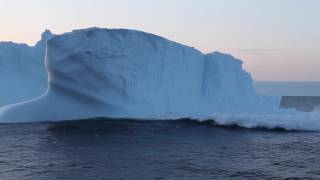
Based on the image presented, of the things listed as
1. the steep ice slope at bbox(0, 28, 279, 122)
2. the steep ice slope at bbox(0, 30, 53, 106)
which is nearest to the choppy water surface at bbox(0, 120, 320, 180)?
the steep ice slope at bbox(0, 28, 279, 122)

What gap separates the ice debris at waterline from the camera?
24375 millimetres

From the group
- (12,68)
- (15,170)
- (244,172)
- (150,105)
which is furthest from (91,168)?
(12,68)

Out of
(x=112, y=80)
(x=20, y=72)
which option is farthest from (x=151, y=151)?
(x=20, y=72)

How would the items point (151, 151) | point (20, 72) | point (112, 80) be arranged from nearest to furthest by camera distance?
point (151, 151) < point (112, 80) < point (20, 72)

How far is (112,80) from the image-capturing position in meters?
24.5

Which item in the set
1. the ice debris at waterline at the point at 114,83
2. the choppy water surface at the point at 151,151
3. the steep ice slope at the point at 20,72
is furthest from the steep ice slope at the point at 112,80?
the steep ice slope at the point at 20,72

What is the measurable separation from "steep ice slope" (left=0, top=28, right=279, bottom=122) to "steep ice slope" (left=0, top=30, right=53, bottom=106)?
6607 millimetres

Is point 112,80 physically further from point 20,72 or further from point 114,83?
point 20,72

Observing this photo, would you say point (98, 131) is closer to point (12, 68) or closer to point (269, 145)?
point (269, 145)

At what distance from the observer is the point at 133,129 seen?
22000 millimetres

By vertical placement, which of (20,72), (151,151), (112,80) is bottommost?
(151,151)

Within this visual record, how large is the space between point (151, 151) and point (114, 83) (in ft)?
27.9

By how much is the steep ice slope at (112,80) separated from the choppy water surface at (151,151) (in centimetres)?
106

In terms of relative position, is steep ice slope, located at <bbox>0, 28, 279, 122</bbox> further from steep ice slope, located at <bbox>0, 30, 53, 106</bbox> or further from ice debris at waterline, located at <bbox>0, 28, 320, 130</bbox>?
steep ice slope, located at <bbox>0, 30, 53, 106</bbox>
